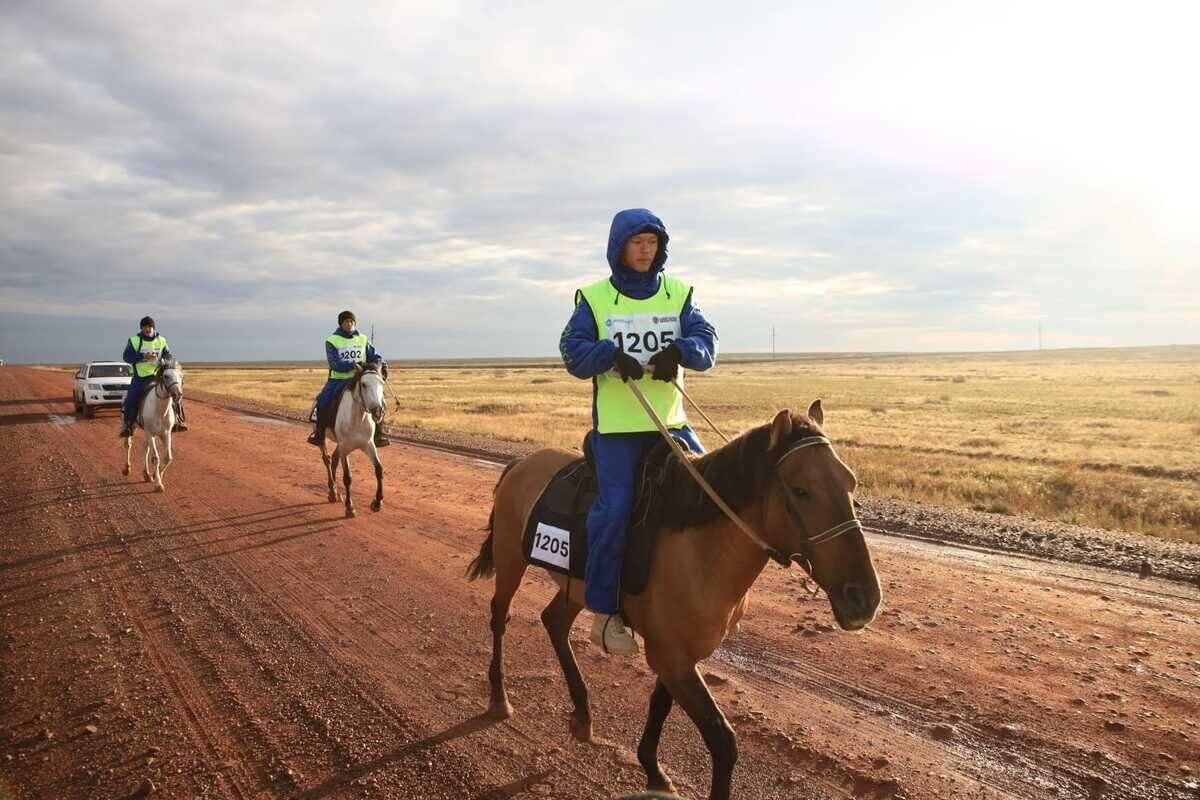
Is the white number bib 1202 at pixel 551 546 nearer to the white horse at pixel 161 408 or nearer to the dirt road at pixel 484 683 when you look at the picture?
the dirt road at pixel 484 683

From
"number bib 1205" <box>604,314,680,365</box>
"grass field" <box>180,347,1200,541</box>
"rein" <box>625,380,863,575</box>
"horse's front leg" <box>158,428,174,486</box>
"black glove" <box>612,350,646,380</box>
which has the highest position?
"number bib 1205" <box>604,314,680,365</box>

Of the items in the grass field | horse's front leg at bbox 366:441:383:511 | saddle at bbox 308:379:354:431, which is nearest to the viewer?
horse's front leg at bbox 366:441:383:511

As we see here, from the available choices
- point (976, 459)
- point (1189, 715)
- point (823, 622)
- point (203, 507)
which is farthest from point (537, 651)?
point (976, 459)

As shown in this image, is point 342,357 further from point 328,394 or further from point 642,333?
point 642,333

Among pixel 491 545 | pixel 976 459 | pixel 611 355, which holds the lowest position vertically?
pixel 976 459

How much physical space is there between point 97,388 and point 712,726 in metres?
30.4

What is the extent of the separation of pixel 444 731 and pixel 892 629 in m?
4.33

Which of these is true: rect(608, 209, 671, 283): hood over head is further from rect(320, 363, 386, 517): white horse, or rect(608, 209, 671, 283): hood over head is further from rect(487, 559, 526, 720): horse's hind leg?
rect(320, 363, 386, 517): white horse

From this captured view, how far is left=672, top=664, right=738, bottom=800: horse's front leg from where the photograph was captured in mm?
3621

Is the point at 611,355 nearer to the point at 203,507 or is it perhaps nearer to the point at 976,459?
the point at 203,507

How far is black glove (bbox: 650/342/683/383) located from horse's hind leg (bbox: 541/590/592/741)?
180cm

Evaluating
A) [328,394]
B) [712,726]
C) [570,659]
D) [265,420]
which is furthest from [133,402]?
[712,726]

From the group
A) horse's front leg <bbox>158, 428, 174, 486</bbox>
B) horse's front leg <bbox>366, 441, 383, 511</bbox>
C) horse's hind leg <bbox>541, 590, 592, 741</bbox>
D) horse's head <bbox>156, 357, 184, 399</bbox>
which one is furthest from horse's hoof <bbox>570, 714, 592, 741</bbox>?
horse's head <bbox>156, 357, 184, 399</bbox>

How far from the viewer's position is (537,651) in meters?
6.50
